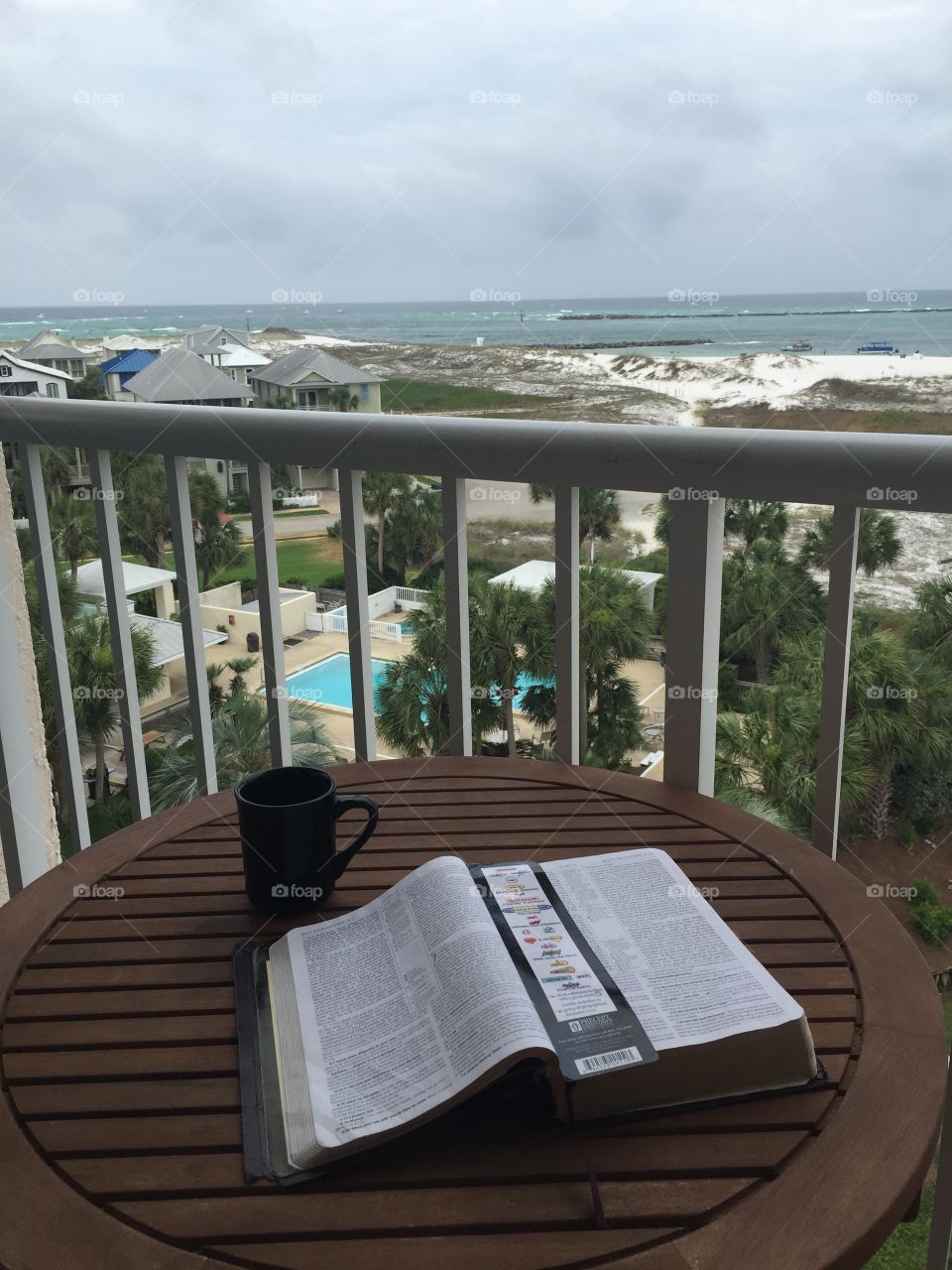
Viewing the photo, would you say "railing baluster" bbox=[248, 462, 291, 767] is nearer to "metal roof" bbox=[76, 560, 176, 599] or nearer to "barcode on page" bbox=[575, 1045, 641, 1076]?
"metal roof" bbox=[76, 560, 176, 599]

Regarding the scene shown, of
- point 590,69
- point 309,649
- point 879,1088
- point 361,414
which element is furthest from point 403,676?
point 590,69

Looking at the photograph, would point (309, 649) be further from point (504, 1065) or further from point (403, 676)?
point (504, 1065)

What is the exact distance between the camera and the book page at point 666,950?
0.67 meters

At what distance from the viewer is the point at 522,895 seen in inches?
33.4

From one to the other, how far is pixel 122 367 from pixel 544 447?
2.65m

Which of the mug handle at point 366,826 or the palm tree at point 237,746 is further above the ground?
the mug handle at point 366,826

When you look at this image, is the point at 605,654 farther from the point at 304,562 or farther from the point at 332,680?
the point at 304,562

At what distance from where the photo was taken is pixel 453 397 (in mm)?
4152

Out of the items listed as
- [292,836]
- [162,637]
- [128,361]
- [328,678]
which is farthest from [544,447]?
[128,361]

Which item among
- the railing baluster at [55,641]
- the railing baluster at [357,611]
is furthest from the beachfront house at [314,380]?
the railing baluster at [357,611]

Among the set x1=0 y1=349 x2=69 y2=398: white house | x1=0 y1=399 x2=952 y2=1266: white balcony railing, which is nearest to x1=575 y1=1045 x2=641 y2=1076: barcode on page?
x1=0 y1=399 x2=952 y2=1266: white balcony railing

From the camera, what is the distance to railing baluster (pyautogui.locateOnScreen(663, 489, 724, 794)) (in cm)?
123

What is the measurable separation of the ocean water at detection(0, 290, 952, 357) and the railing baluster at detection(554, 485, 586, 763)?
2.05 metres

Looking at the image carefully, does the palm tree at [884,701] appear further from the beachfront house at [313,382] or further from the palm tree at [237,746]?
the beachfront house at [313,382]
